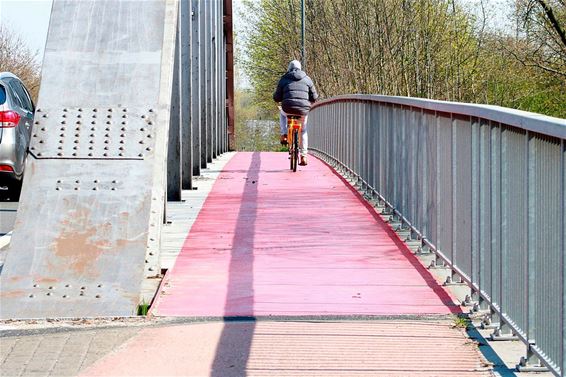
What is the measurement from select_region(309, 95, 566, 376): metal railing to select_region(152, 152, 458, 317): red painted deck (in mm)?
338

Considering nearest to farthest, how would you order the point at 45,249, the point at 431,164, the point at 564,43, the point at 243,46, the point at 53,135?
the point at 45,249
the point at 53,135
the point at 431,164
the point at 564,43
the point at 243,46

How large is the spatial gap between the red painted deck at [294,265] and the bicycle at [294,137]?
4662mm

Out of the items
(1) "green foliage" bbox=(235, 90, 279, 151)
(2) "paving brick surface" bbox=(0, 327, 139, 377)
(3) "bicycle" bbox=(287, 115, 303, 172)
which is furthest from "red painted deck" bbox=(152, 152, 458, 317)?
(1) "green foliage" bbox=(235, 90, 279, 151)

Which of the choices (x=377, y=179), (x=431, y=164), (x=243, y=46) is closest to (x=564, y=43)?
(x=377, y=179)

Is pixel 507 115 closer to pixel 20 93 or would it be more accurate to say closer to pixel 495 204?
pixel 495 204

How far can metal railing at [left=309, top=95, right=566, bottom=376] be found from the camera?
5.64 metres

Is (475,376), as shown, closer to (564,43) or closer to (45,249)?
(45,249)

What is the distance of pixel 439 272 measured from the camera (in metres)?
9.33

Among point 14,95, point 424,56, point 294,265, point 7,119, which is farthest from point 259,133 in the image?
point 294,265

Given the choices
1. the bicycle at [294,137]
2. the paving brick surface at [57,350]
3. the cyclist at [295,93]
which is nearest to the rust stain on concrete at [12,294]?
the paving brick surface at [57,350]

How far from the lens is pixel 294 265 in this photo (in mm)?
9609

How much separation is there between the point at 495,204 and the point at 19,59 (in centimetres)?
4266

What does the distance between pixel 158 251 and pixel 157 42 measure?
1.65 m

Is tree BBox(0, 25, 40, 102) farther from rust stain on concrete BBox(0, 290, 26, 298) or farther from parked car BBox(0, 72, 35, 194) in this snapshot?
rust stain on concrete BBox(0, 290, 26, 298)
